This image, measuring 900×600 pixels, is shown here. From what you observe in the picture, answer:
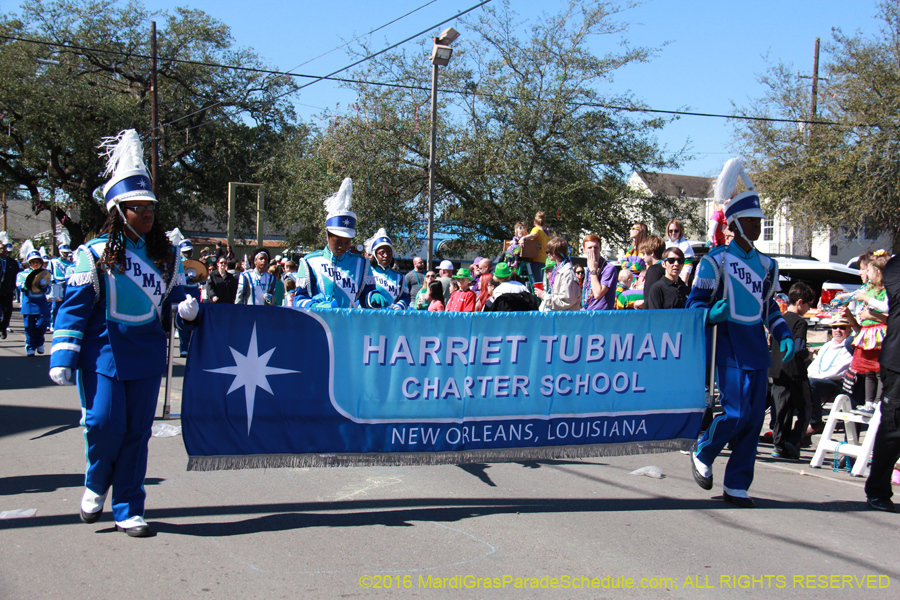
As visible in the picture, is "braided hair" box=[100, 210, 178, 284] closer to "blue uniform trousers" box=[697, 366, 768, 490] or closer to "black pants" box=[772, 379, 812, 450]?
"blue uniform trousers" box=[697, 366, 768, 490]

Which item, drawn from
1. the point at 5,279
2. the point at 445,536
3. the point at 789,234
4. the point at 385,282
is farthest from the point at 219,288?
the point at 789,234

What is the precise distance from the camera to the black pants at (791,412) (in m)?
7.07

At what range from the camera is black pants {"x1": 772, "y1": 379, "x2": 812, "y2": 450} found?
707cm

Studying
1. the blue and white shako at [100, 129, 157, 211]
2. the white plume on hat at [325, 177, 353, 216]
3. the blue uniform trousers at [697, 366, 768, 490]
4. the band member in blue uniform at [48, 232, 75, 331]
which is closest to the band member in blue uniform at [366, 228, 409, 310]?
the white plume on hat at [325, 177, 353, 216]

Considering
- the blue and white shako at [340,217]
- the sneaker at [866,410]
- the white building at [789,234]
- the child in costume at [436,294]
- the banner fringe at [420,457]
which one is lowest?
the banner fringe at [420,457]

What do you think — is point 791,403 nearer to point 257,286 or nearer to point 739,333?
point 739,333

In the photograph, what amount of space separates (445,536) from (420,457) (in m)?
0.69

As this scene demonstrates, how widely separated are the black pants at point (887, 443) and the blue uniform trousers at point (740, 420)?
0.89 meters

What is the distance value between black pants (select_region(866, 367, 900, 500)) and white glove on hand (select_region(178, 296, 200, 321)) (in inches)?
181

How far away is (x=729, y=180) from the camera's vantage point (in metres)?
5.38

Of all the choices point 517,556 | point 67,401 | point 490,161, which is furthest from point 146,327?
point 490,161

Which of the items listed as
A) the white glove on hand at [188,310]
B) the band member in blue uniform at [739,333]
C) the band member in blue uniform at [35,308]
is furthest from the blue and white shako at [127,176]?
the band member in blue uniform at [35,308]

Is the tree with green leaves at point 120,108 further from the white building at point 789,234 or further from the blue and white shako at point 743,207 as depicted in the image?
the blue and white shako at point 743,207

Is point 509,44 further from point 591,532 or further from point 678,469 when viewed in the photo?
point 591,532
